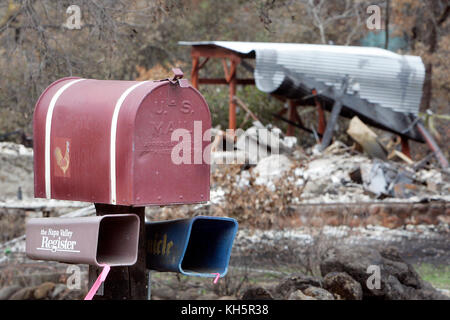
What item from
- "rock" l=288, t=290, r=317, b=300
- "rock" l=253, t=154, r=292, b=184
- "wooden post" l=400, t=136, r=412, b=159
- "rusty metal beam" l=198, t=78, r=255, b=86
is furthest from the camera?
"rusty metal beam" l=198, t=78, r=255, b=86

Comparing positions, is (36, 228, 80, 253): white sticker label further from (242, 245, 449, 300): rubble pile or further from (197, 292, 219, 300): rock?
(197, 292, 219, 300): rock

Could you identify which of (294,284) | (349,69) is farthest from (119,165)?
(349,69)

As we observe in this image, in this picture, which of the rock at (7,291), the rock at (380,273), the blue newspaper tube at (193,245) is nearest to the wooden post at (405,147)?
the rock at (380,273)

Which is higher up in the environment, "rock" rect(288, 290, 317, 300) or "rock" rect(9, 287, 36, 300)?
"rock" rect(288, 290, 317, 300)

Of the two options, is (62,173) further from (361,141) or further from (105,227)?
(361,141)

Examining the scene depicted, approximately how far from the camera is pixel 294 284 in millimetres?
6730

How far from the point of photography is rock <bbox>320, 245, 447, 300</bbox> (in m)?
6.71

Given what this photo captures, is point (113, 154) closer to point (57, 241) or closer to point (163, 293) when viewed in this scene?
point (57, 241)

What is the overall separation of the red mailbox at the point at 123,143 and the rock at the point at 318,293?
2535 millimetres

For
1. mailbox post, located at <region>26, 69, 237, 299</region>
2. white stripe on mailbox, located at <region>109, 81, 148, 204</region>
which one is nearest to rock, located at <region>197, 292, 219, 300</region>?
mailbox post, located at <region>26, 69, 237, 299</region>

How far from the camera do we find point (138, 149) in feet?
12.4

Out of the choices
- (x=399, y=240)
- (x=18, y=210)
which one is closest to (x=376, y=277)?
(x=399, y=240)

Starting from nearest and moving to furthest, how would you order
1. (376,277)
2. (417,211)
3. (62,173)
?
1. (62,173)
2. (376,277)
3. (417,211)
